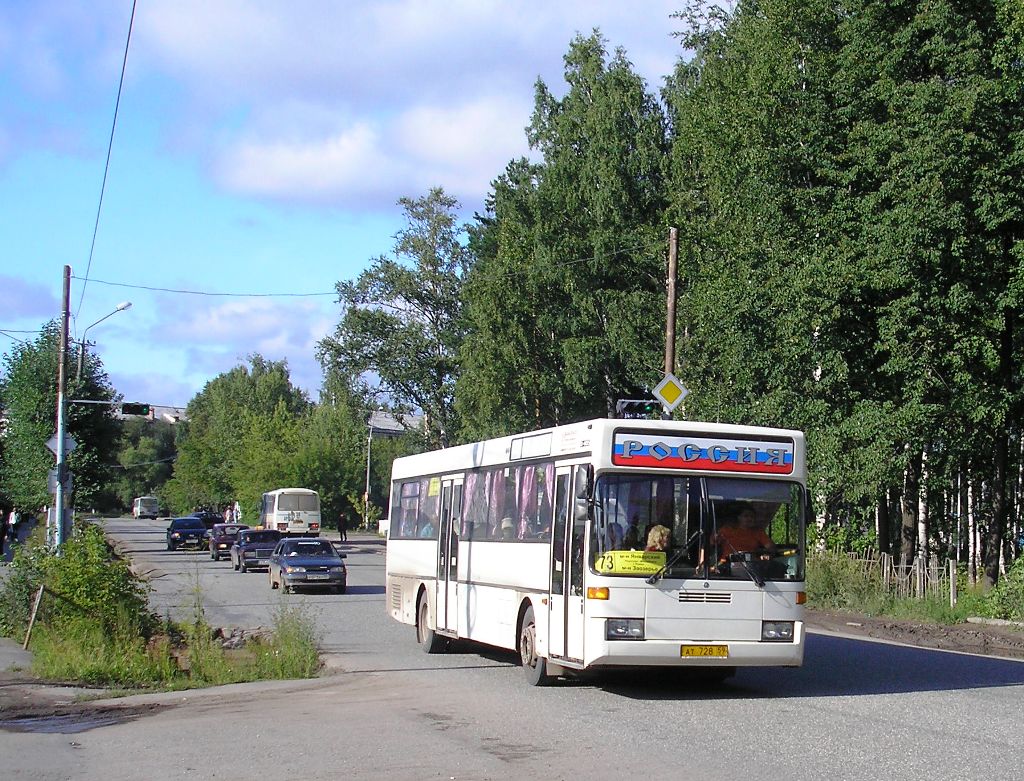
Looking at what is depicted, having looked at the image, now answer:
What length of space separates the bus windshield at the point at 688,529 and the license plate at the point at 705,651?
2.38ft

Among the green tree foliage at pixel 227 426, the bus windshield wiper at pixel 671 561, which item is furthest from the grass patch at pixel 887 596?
the green tree foliage at pixel 227 426

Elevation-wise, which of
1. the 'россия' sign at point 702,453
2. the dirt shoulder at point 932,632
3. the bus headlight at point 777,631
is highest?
the 'россия' sign at point 702,453

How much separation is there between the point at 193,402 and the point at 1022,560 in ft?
466

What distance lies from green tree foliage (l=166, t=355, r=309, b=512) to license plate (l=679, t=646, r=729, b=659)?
67.4 meters

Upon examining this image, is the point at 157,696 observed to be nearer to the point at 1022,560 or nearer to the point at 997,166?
the point at 1022,560

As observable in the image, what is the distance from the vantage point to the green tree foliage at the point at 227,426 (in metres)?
93.4

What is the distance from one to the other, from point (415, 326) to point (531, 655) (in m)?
50.7

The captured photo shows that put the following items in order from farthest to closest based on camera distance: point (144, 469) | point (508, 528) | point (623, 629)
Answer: point (144, 469) < point (508, 528) < point (623, 629)

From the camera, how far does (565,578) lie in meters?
13.2

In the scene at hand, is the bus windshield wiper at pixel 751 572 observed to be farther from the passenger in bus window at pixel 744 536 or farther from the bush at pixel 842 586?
the bush at pixel 842 586

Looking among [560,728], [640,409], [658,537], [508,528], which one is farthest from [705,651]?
[640,409]

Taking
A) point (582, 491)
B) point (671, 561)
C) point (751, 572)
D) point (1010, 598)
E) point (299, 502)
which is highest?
point (582, 491)

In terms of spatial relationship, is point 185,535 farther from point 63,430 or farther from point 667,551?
point 667,551

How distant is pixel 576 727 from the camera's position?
11055mm
